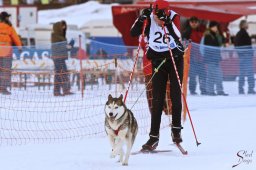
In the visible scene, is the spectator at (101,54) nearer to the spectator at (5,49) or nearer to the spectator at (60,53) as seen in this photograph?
the spectator at (60,53)

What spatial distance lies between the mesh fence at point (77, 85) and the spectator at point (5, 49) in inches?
0.9

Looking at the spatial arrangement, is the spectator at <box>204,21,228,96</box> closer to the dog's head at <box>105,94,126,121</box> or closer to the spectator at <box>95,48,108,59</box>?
the spectator at <box>95,48,108,59</box>

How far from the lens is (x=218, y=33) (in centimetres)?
1505

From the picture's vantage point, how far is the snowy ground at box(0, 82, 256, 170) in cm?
638

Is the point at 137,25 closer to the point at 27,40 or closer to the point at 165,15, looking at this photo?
the point at 165,15

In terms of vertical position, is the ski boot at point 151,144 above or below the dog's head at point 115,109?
below

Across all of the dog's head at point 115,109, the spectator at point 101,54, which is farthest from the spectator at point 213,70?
the dog's head at point 115,109

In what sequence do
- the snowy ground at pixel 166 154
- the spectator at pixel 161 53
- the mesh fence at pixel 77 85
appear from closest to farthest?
the snowy ground at pixel 166 154 → the spectator at pixel 161 53 → the mesh fence at pixel 77 85

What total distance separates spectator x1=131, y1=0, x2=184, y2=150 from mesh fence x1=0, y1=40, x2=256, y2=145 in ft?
5.22

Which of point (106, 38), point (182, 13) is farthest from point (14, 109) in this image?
point (106, 38)

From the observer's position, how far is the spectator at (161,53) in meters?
7.25

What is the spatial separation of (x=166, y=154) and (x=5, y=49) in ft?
22.1

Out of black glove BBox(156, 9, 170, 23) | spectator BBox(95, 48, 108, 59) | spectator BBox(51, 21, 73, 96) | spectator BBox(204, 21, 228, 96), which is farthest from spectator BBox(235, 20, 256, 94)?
black glove BBox(156, 9, 170, 23)

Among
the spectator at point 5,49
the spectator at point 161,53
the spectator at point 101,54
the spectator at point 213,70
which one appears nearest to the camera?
the spectator at point 161,53
